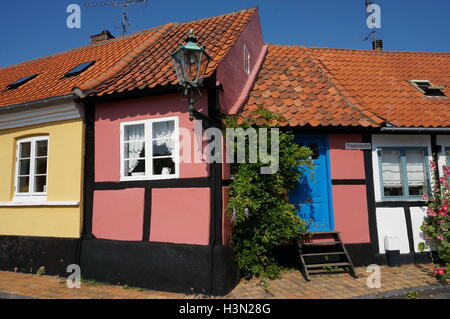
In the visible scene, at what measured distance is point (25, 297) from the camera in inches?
175

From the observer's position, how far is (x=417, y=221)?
6.09 meters

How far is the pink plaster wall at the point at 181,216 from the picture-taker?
15.4 feet

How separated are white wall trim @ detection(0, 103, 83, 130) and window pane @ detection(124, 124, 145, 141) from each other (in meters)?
1.13

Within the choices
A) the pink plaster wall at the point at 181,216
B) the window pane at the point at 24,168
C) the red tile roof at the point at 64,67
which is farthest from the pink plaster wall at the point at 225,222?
the window pane at the point at 24,168

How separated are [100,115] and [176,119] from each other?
5.82 feet

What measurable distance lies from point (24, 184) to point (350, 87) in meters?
8.48

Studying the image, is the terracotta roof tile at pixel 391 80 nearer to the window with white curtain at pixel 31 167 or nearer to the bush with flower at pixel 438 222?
the bush with flower at pixel 438 222

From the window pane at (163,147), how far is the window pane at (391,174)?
470 centimetres

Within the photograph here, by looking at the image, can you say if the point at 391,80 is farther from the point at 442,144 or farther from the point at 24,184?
the point at 24,184

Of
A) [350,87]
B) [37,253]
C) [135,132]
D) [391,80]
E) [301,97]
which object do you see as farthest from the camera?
[391,80]

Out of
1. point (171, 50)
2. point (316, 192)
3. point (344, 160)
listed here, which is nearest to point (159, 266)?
point (316, 192)

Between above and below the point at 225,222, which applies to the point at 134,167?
above
